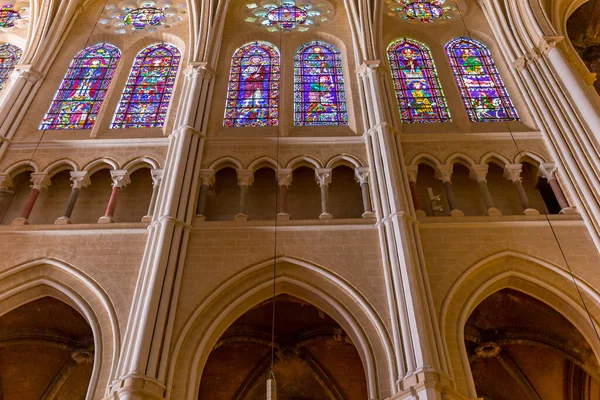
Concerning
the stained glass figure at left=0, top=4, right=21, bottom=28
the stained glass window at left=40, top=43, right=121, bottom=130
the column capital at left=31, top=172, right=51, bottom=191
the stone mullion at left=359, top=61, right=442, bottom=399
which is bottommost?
the stone mullion at left=359, top=61, right=442, bottom=399

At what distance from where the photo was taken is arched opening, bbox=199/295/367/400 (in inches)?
460

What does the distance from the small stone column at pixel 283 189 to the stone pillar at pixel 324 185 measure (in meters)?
0.55

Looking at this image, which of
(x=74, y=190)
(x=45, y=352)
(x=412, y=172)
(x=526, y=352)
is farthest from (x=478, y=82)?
(x=45, y=352)

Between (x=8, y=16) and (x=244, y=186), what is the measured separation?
950 centimetres

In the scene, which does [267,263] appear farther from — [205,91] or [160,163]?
[205,91]

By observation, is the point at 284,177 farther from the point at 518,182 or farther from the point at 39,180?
the point at 39,180

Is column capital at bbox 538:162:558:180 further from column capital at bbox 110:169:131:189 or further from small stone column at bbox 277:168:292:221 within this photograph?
column capital at bbox 110:169:131:189

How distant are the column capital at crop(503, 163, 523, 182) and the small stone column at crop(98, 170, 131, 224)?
23.7ft

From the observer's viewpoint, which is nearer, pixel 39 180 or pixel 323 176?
pixel 39 180

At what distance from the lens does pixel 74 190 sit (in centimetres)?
Result: 1076

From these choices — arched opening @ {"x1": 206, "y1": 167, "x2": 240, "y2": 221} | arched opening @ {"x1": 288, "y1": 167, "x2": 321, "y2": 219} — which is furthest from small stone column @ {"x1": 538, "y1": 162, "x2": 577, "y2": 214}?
arched opening @ {"x1": 206, "y1": 167, "x2": 240, "y2": 221}

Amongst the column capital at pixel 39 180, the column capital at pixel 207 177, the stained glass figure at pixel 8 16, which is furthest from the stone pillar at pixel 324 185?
the stained glass figure at pixel 8 16

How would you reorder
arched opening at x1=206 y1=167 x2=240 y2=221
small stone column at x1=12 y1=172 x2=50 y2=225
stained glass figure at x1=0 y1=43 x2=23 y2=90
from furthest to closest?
stained glass figure at x1=0 y1=43 x2=23 y2=90
arched opening at x1=206 y1=167 x2=240 y2=221
small stone column at x1=12 y1=172 x2=50 y2=225

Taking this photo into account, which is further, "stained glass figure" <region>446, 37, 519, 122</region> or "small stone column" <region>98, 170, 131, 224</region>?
"stained glass figure" <region>446, 37, 519, 122</region>
